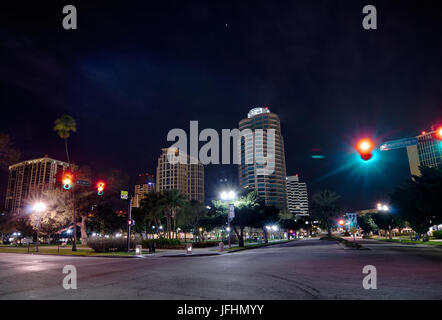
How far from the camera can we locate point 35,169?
160 meters

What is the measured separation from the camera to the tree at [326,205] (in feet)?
267

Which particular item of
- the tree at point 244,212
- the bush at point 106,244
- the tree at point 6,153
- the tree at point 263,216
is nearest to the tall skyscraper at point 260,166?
the tree at point 263,216

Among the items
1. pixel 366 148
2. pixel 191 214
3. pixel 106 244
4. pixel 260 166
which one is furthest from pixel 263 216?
pixel 260 166

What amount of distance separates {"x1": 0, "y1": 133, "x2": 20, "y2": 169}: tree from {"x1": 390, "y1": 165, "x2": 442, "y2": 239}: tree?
42.2 metres

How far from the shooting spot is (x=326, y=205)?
82.1m

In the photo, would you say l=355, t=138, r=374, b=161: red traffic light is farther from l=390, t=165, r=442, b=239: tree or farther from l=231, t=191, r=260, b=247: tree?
l=231, t=191, r=260, b=247: tree

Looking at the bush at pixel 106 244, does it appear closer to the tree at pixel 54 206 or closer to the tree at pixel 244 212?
the tree at pixel 244 212

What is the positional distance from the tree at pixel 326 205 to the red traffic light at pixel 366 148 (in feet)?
253

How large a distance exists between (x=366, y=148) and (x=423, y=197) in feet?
87.3

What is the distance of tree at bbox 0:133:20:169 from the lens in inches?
1017

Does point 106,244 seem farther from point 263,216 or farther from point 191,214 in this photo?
point 191,214
